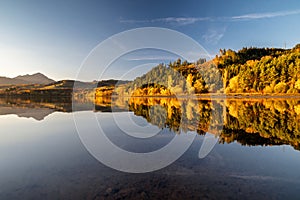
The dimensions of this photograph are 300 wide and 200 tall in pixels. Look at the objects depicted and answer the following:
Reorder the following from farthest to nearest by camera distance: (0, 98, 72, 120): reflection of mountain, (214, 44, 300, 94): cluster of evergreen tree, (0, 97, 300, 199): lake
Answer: (214, 44, 300, 94): cluster of evergreen tree < (0, 98, 72, 120): reflection of mountain < (0, 97, 300, 199): lake

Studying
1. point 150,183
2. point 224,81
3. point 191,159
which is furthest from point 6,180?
point 224,81

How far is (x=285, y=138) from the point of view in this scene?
20.8 metres

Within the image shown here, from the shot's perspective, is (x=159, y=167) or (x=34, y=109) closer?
(x=159, y=167)

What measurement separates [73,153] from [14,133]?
14.2 metres

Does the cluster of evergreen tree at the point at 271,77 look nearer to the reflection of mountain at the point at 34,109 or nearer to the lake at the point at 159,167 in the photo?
the reflection of mountain at the point at 34,109

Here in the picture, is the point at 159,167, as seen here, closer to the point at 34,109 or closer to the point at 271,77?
the point at 34,109

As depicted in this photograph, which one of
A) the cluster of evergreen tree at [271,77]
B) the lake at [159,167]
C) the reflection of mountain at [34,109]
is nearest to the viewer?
the lake at [159,167]

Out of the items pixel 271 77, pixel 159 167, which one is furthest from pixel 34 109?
pixel 271 77

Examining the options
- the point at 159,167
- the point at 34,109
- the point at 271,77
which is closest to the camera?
the point at 159,167

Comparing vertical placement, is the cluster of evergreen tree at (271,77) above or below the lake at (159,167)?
above

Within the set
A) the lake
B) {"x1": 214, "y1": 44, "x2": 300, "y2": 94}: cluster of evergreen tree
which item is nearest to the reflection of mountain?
the lake

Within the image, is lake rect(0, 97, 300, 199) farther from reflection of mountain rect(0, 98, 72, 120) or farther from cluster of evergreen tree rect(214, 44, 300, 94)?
cluster of evergreen tree rect(214, 44, 300, 94)

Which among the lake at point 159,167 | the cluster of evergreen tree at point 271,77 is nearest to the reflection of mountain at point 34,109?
the lake at point 159,167

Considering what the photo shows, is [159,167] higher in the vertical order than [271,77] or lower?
lower
